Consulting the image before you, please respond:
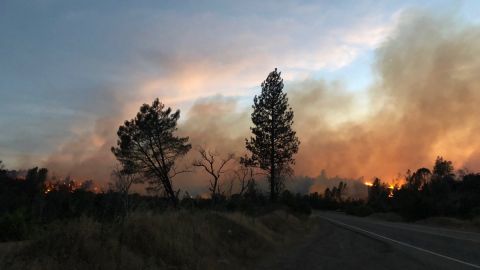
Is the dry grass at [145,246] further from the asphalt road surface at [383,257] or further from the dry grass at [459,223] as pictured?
the dry grass at [459,223]

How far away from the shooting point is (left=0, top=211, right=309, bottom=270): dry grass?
953 centimetres

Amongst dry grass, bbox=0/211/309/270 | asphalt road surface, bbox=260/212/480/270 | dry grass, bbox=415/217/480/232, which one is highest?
dry grass, bbox=415/217/480/232

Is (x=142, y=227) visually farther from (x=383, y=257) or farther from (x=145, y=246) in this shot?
(x=383, y=257)

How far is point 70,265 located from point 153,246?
3.54 metres

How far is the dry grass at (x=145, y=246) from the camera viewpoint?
953cm

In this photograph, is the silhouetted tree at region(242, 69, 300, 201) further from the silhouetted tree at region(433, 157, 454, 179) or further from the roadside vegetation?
the silhouetted tree at region(433, 157, 454, 179)

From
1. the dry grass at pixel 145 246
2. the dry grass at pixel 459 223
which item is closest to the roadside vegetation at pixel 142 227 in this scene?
the dry grass at pixel 145 246

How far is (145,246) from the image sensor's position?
40.5 feet

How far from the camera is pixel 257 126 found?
57094 millimetres

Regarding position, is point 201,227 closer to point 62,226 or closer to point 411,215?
point 62,226

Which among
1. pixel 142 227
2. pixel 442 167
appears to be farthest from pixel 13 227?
pixel 442 167

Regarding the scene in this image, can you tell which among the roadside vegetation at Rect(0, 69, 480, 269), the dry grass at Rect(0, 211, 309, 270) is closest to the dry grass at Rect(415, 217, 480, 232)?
the roadside vegetation at Rect(0, 69, 480, 269)

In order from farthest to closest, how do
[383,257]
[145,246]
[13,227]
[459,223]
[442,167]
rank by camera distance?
[442,167] → [459,223] → [13,227] → [383,257] → [145,246]

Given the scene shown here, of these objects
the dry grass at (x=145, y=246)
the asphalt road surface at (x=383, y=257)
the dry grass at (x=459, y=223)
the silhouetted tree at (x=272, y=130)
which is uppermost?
the silhouetted tree at (x=272, y=130)
